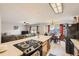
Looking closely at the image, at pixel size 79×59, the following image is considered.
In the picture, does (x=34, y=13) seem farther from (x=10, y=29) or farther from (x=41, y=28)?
(x=10, y=29)

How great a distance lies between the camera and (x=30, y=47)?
6.01 feet

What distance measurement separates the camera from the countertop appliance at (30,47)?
178 centimetres

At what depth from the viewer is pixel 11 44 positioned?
1.78m

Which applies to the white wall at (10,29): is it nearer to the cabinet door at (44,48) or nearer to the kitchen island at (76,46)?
the cabinet door at (44,48)

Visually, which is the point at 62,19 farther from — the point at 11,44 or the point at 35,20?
the point at 11,44

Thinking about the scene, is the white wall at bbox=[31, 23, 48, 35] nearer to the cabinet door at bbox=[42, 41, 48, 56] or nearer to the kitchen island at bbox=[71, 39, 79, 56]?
the cabinet door at bbox=[42, 41, 48, 56]

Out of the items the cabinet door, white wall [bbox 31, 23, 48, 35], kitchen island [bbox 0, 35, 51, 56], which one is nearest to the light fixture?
white wall [bbox 31, 23, 48, 35]

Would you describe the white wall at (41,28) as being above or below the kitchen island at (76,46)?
above

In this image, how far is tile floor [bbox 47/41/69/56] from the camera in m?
1.79

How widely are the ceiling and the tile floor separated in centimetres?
37

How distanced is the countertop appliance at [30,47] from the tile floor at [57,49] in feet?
0.61

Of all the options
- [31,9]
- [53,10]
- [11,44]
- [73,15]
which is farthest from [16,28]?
[73,15]

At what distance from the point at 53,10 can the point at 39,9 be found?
0.23 meters

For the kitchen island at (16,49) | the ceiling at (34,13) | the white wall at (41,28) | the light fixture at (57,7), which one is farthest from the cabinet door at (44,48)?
the light fixture at (57,7)
